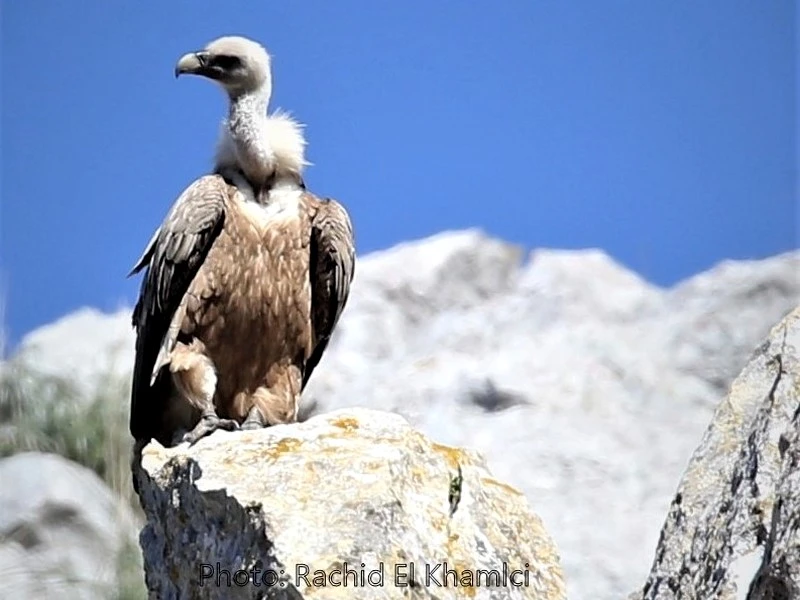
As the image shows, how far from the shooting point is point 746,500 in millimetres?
6234

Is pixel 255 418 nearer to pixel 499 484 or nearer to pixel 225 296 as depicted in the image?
pixel 225 296

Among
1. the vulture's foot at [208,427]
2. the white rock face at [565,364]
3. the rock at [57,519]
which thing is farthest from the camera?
the rock at [57,519]

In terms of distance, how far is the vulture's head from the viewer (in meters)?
9.14

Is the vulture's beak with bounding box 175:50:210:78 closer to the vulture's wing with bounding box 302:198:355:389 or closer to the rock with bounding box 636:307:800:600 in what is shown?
the vulture's wing with bounding box 302:198:355:389

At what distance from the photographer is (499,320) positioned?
685 inches

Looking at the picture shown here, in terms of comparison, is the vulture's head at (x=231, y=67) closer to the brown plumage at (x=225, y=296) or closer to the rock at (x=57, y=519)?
the brown plumage at (x=225, y=296)

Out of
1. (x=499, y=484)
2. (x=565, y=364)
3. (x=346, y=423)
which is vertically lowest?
(x=499, y=484)

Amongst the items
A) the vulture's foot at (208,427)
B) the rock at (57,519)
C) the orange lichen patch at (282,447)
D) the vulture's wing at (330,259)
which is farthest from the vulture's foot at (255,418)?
the rock at (57,519)

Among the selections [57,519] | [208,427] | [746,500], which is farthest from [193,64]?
[57,519]

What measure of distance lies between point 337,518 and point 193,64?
389cm

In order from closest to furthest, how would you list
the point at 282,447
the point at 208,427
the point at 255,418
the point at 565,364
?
1. the point at 282,447
2. the point at 208,427
3. the point at 255,418
4. the point at 565,364

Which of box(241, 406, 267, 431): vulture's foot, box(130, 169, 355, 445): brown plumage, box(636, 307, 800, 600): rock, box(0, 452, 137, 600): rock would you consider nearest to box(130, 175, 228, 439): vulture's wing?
box(130, 169, 355, 445): brown plumage

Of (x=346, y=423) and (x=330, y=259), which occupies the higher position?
(x=330, y=259)

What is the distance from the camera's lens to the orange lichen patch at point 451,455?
6.38m
